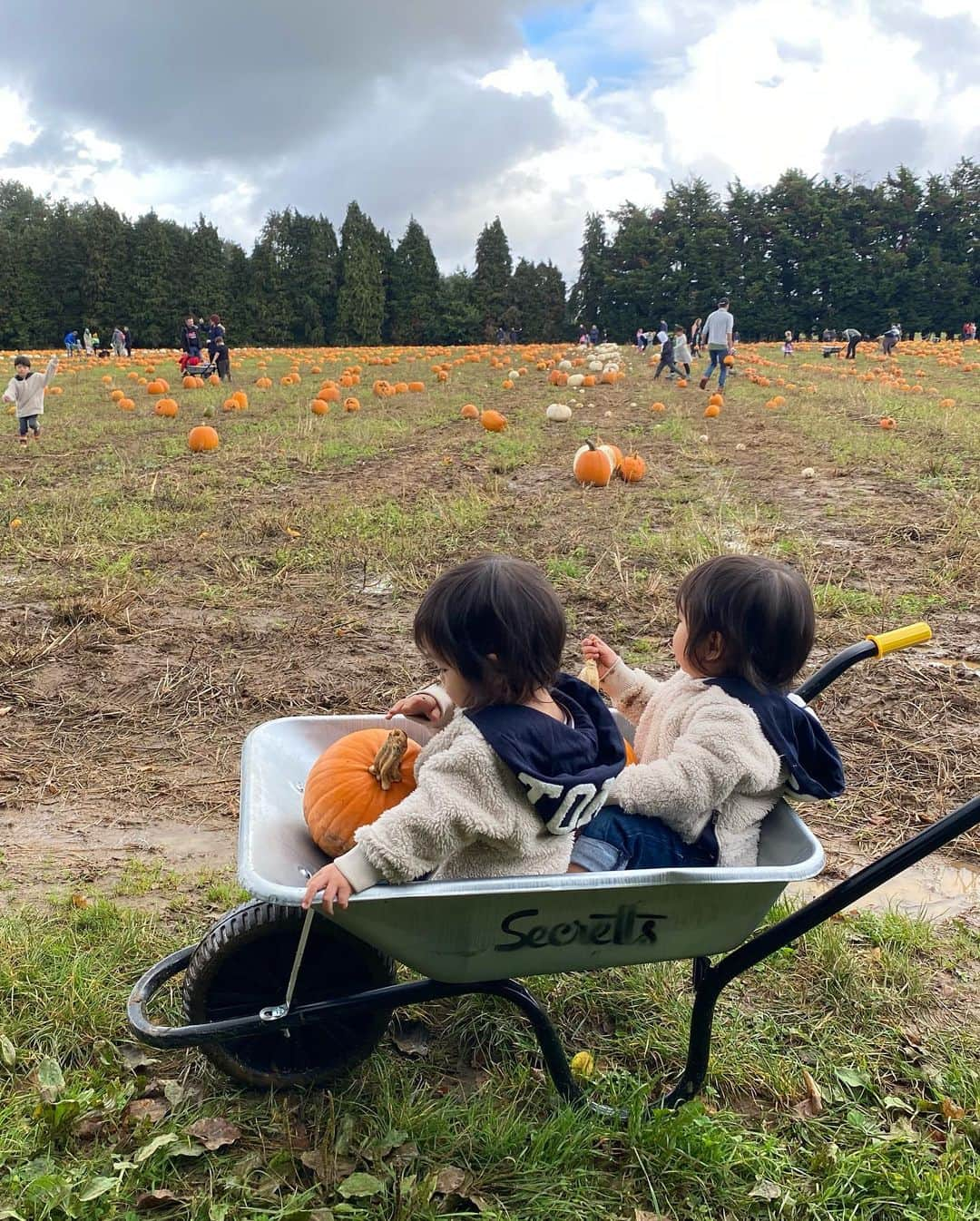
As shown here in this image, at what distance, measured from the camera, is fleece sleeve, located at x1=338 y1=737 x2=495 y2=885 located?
1.64 m

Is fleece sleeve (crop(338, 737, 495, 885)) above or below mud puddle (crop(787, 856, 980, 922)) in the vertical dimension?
above

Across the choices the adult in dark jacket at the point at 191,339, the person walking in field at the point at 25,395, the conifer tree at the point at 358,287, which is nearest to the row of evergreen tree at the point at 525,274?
the conifer tree at the point at 358,287

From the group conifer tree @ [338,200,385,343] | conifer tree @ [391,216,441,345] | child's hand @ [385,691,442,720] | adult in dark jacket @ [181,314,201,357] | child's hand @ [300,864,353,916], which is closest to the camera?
child's hand @ [300,864,353,916]

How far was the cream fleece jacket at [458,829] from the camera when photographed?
165 cm

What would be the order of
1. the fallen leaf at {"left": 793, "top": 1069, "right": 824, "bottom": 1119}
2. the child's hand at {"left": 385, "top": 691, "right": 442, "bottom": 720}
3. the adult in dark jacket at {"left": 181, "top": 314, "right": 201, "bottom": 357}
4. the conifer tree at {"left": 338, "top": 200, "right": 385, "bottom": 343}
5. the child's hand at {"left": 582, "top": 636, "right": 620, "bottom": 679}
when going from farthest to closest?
the conifer tree at {"left": 338, "top": 200, "right": 385, "bottom": 343} < the adult in dark jacket at {"left": 181, "top": 314, "right": 201, "bottom": 357} < the child's hand at {"left": 582, "top": 636, "right": 620, "bottom": 679} < the child's hand at {"left": 385, "top": 691, "right": 442, "bottom": 720} < the fallen leaf at {"left": 793, "top": 1069, "right": 824, "bottom": 1119}

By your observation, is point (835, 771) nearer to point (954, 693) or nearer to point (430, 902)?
point (430, 902)

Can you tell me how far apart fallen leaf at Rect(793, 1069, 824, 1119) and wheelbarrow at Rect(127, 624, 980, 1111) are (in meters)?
0.30

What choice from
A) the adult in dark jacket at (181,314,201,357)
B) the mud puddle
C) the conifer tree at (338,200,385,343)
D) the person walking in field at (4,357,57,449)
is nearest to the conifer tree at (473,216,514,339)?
the conifer tree at (338,200,385,343)

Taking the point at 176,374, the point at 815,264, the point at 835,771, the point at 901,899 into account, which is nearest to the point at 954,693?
the point at 901,899

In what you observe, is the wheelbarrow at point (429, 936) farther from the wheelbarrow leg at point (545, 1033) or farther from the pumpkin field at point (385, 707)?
the pumpkin field at point (385, 707)

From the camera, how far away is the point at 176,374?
19.4 metres

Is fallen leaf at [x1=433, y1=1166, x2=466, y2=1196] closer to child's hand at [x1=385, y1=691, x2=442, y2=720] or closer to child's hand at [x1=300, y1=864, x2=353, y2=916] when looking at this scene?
child's hand at [x1=300, y1=864, x2=353, y2=916]

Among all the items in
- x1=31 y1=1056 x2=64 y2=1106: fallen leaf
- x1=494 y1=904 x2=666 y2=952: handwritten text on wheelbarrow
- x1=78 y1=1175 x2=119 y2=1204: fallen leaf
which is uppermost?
x1=494 y1=904 x2=666 y2=952: handwritten text on wheelbarrow

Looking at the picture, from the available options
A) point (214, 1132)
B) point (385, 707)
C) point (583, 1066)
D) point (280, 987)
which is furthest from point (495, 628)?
point (385, 707)
